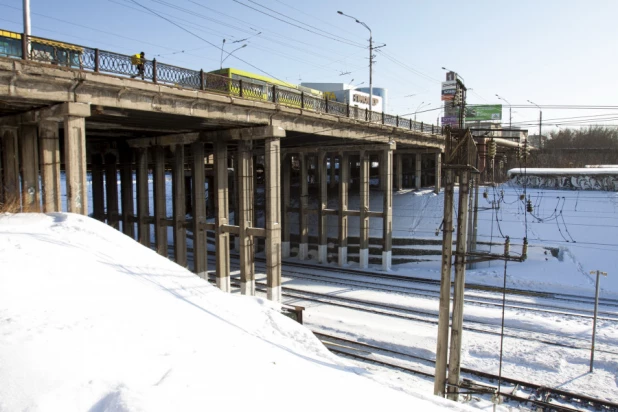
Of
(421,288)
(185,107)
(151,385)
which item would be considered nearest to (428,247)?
(421,288)

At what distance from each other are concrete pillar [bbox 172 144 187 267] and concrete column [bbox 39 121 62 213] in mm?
7907

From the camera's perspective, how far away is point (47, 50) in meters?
11.8

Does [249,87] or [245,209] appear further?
[245,209]

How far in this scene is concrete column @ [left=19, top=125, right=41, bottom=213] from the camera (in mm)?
13273

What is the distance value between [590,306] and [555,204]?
18.5 meters

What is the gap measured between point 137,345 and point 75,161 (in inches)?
335

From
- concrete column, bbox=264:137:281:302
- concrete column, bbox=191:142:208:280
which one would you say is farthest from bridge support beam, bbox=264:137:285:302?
concrete column, bbox=191:142:208:280

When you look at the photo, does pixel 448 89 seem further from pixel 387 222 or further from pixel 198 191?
pixel 198 191

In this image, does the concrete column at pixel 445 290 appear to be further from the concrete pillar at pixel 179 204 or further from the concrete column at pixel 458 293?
the concrete pillar at pixel 179 204

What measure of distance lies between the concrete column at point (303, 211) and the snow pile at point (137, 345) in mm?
18877

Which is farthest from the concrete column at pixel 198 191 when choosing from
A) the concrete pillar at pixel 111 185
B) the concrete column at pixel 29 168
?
the concrete column at pixel 29 168

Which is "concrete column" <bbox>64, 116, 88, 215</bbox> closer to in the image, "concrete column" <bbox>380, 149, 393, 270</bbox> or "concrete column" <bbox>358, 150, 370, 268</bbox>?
"concrete column" <bbox>358, 150, 370, 268</bbox>

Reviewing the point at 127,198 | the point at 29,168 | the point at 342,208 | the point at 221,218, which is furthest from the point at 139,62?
the point at 342,208

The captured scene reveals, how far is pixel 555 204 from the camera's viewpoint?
35000 mm
